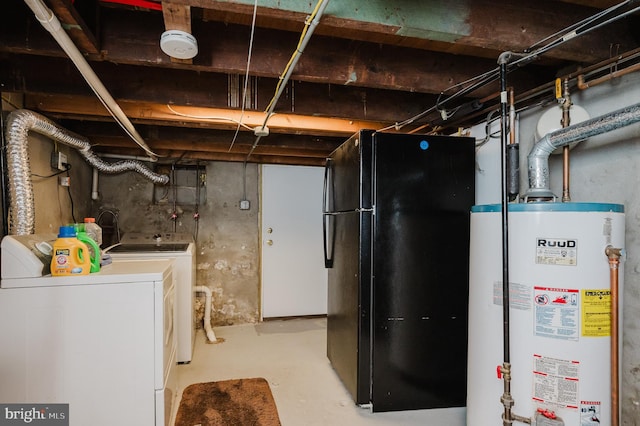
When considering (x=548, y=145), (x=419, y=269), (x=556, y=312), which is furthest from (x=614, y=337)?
(x=419, y=269)

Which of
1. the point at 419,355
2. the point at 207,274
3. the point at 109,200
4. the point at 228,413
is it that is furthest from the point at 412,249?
the point at 109,200

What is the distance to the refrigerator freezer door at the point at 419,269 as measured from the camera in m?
2.26

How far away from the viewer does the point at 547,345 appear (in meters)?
1.43

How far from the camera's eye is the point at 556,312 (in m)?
1.41

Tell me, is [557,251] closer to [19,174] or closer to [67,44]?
[67,44]

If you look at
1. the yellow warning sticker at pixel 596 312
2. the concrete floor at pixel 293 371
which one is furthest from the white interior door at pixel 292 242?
the yellow warning sticker at pixel 596 312

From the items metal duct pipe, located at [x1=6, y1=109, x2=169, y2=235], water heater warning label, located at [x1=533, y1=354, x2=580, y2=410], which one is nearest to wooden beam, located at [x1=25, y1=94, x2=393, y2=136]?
metal duct pipe, located at [x1=6, y1=109, x2=169, y2=235]

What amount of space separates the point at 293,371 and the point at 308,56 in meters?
2.49

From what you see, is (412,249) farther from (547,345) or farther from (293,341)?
(293,341)

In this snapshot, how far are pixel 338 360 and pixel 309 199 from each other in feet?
7.41

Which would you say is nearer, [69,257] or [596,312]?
[596,312]

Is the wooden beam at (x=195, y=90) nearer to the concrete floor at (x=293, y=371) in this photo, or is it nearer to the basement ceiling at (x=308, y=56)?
the basement ceiling at (x=308, y=56)

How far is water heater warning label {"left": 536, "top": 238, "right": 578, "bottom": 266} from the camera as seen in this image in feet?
4.55

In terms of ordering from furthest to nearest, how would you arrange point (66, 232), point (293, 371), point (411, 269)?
point (293, 371), point (411, 269), point (66, 232)
